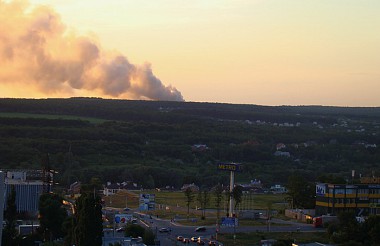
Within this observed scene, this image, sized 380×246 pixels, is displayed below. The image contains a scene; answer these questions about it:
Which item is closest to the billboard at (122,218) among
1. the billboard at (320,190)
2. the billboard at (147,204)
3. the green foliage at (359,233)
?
the billboard at (147,204)

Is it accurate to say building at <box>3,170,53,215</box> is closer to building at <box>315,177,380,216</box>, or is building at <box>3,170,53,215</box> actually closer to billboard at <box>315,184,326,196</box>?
billboard at <box>315,184,326,196</box>

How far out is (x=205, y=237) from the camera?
1889 inches

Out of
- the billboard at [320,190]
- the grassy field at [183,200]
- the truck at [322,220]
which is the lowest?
the grassy field at [183,200]

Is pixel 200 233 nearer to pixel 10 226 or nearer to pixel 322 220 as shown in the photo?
pixel 322 220

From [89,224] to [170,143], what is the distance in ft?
290

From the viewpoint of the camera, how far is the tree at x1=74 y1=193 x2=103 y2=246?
115 feet

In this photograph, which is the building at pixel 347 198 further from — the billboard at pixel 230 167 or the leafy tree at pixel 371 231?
the leafy tree at pixel 371 231

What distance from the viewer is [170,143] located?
124 metres

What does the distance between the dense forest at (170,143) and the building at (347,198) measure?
15796mm

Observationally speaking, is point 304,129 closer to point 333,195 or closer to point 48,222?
point 333,195

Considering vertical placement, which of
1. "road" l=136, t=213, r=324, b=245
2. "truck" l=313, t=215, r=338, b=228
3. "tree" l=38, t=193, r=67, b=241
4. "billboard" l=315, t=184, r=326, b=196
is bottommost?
"road" l=136, t=213, r=324, b=245

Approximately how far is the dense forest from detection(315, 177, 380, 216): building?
1580 centimetres

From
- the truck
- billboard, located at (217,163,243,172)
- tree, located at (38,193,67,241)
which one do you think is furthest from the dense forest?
tree, located at (38,193,67,241)

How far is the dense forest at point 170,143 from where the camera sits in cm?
9069
